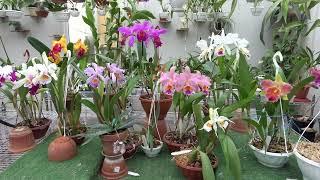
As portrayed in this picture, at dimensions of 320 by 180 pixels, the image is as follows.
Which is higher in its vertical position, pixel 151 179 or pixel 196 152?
pixel 196 152

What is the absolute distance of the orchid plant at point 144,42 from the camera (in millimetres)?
1190

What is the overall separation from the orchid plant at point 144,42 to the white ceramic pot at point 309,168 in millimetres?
744

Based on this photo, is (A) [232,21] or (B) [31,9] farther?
(A) [232,21]

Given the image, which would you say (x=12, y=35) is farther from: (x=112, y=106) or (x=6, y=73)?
(x=112, y=106)

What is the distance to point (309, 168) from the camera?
93 centimetres

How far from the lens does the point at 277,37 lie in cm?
253

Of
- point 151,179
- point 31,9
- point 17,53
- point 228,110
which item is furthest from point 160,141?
point 17,53

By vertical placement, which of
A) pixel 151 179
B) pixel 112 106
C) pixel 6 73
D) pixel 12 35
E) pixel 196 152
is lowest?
pixel 151 179

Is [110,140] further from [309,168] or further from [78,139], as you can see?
[309,168]

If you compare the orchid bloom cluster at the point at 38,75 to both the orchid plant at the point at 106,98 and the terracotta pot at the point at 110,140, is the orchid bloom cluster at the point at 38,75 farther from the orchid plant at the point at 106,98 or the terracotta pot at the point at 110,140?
the terracotta pot at the point at 110,140

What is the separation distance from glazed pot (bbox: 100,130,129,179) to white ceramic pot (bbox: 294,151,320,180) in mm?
664

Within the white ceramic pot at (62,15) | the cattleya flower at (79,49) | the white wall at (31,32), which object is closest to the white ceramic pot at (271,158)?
the cattleya flower at (79,49)

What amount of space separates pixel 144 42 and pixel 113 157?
0.57m

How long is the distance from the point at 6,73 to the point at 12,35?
149 centimetres
